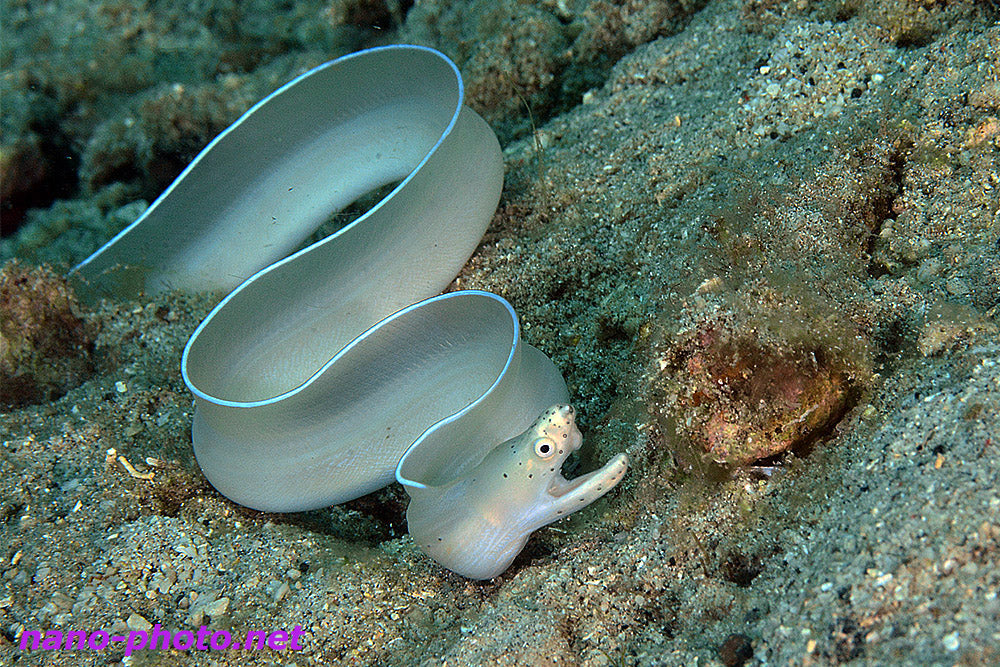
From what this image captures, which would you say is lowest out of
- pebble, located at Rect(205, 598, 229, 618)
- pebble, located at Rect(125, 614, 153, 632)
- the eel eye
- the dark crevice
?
pebble, located at Rect(205, 598, 229, 618)

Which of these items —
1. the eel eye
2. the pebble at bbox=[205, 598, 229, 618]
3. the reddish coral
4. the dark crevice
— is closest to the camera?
the reddish coral

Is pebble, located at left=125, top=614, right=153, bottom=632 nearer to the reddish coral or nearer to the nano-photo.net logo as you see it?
the nano-photo.net logo

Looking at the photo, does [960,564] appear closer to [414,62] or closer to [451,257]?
[451,257]

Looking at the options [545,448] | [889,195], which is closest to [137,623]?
[545,448]

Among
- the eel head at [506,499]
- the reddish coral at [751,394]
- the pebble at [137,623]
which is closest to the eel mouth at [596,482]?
→ the eel head at [506,499]

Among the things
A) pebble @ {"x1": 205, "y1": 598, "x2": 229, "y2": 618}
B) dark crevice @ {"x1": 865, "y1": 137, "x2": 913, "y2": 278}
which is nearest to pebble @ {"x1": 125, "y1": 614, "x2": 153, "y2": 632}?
pebble @ {"x1": 205, "y1": 598, "x2": 229, "y2": 618}

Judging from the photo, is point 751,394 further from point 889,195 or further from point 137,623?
point 137,623
